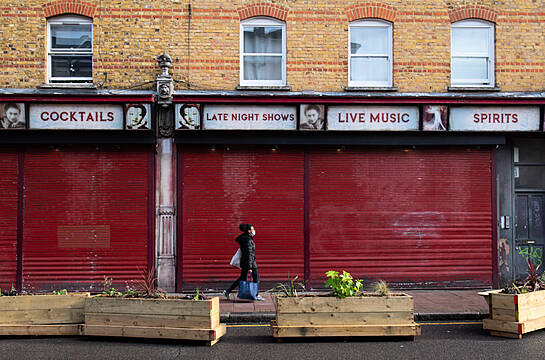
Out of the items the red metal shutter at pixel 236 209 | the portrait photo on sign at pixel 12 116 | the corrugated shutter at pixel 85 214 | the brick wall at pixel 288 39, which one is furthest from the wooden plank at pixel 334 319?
the portrait photo on sign at pixel 12 116

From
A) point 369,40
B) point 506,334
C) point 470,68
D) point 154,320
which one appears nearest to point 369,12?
point 369,40

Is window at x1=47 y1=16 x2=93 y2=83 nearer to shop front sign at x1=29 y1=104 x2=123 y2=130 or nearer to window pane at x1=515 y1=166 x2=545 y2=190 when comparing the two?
shop front sign at x1=29 y1=104 x2=123 y2=130

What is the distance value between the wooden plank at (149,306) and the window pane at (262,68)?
6.56m

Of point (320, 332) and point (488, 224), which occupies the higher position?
point (488, 224)

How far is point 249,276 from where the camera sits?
1169 centimetres

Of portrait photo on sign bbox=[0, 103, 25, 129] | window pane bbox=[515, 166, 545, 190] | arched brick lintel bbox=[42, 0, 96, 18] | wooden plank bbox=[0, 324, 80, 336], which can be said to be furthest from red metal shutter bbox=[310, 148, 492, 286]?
portrait photo on sign bbox=[0, 103, 25, 129]

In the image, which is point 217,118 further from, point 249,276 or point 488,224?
point 488,224

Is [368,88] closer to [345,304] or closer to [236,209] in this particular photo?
[236,209]

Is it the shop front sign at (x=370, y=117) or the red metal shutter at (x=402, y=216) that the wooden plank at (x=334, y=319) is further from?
the shop front sign at (x=370, y=117)

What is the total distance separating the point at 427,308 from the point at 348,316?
2875 mm

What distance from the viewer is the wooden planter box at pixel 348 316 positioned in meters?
8.07

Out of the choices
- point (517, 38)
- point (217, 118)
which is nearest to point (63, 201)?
point (217, 118)

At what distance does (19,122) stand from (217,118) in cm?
447

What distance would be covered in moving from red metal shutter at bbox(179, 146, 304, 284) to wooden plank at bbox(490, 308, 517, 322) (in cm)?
497
